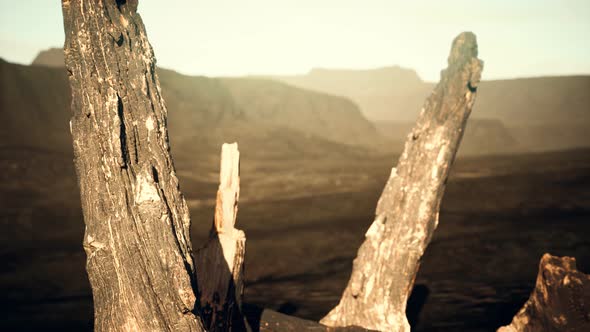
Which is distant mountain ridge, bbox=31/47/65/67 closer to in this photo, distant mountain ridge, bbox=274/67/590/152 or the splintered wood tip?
distant mountain ridge, bbox=274/67/590/152

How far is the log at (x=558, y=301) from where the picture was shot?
5.88 meters

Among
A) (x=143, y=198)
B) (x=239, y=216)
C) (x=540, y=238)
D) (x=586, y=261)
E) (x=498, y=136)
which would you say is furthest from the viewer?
(x=498, y=136)

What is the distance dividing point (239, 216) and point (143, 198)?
15.1 meters

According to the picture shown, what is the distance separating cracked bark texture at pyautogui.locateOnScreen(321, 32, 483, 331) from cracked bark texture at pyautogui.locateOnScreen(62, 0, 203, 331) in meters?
2.75

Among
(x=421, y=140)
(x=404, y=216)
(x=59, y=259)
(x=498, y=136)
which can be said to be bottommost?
(x=59, y=259)

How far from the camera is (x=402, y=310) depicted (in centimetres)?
665

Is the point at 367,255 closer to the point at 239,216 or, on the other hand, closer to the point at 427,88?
the point at 239,216

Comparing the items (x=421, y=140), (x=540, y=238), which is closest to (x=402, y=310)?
(x=421, y=140)

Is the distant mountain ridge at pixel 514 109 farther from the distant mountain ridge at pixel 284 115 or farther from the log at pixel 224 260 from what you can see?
the log at pixel 224 260

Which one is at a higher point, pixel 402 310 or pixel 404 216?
pixel 404 216

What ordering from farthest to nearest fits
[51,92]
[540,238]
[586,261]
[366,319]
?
[51,92] < [540,238] < [586,261] < [366,319]

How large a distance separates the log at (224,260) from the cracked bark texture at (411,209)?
1.61m

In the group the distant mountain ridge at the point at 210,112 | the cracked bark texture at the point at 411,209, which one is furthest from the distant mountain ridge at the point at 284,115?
the cracked bark texture at the point at 411,209

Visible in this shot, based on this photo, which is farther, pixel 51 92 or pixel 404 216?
pixel 51 92
